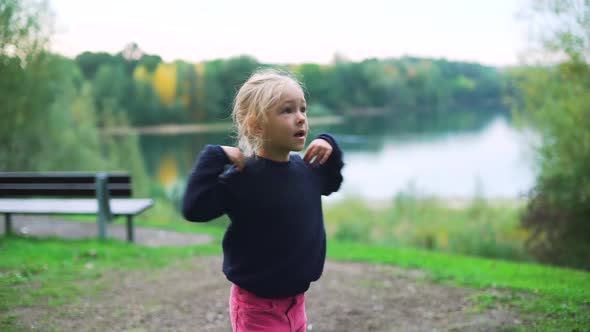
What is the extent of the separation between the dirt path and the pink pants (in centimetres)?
205

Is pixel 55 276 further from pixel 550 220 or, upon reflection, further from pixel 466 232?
pixel 466 232

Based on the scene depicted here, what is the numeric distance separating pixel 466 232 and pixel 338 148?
1135cm

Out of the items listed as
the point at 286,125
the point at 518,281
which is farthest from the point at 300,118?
the point at 518,281

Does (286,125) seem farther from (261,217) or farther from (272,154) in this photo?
(261,217)

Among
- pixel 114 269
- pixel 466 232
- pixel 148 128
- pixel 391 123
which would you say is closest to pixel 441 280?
pixel 114 269

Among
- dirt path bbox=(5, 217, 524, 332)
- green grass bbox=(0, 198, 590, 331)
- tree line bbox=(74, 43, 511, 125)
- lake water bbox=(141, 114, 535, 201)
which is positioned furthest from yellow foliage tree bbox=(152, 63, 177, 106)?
dirt path bbox=(5, 217, 524, 332)

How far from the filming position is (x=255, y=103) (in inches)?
87.4

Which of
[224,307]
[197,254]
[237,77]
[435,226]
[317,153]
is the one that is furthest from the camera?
[237,77]

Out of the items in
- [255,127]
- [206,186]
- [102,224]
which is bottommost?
[102,224]

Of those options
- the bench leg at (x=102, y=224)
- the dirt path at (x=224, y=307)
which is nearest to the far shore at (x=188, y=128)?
the bench leg at (x=102, y=224)

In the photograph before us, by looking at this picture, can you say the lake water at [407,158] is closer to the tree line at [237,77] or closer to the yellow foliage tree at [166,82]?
the tree line at [237,77]

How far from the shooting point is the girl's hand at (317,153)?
234 cm

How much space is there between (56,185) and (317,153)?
21.1ft

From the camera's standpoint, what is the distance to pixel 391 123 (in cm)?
5422
